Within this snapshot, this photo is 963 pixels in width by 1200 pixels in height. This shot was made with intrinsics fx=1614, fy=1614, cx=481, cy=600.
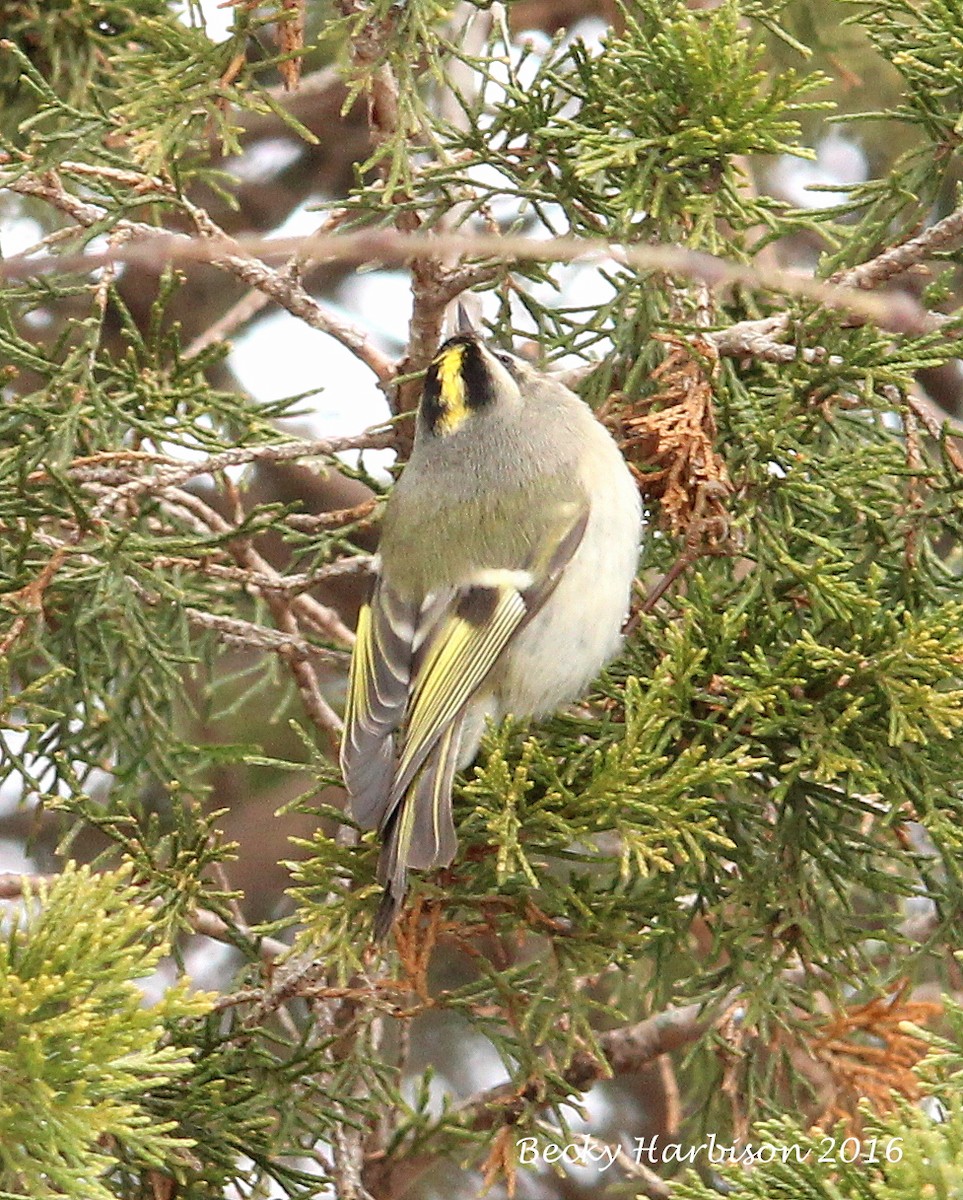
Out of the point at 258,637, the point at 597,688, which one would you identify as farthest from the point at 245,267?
the point at 597,688

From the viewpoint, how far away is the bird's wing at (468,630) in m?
2.31

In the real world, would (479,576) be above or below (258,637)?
above

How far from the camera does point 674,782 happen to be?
1.85m

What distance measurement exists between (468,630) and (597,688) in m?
0.25

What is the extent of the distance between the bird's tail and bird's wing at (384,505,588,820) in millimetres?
120

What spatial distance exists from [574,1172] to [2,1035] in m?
2.65

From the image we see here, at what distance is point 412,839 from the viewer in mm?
1969

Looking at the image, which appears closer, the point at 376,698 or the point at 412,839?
the point at 412,839

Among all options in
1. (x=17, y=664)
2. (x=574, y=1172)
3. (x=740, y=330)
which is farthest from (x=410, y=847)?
(x=574, y=1172)

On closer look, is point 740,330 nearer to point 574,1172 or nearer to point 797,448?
point 797,448

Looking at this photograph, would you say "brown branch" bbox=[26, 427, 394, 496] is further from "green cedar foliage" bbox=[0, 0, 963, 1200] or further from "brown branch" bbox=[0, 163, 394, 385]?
"brown branch" bbox=[0, 163, 394, 385]

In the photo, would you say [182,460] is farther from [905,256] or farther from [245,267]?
[905,256]
